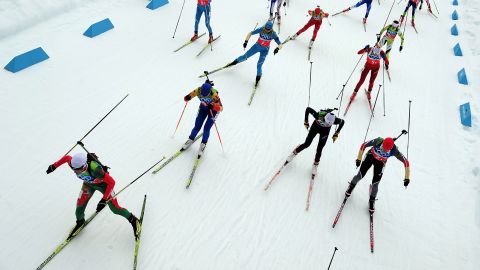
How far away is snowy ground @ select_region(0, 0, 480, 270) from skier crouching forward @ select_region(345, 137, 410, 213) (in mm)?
491

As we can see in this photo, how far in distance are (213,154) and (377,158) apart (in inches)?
131

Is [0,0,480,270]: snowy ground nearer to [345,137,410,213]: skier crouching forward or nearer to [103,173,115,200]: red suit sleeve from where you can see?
[345,137,410,213]: skier crouching forward

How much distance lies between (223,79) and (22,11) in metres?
6.25

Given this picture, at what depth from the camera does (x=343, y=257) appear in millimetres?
5598

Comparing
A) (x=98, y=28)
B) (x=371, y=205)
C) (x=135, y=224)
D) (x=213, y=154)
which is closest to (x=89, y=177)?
(x=135, y=224)

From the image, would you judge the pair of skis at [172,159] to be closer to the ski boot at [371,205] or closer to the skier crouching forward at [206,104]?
the skier crouching forward at [206,104]

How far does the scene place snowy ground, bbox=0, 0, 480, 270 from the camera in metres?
5.28

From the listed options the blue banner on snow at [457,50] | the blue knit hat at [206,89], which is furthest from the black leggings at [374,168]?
the blue banner on snow at [457,50]

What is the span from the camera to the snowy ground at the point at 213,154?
5281mm

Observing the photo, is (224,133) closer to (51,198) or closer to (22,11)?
(51,198)

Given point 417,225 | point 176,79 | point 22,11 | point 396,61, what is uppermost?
point 22,11

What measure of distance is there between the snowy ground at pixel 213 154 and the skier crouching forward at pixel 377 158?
491 mm

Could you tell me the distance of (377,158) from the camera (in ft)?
19.2

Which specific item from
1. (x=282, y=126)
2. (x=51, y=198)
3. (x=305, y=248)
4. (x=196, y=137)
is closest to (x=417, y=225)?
(x=305, y=248)
